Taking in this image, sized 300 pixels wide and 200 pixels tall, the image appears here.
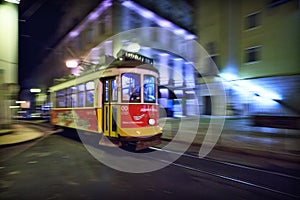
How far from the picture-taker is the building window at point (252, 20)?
2041 cm

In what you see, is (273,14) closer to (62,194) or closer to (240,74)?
(240,74)

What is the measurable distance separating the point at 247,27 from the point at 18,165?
1936 cm

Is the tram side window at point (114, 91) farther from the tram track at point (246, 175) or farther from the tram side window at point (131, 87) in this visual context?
the tram track at point (246, 175)

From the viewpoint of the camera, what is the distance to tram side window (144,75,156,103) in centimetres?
912

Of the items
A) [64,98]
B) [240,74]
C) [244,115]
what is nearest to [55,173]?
[64,98]

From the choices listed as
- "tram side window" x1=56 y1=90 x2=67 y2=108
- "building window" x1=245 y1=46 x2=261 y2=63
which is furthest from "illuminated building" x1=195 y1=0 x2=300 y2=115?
"tram side window" x1=56 y1=90 x2=67 y2=108

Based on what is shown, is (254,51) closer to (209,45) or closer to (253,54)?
(253,54)

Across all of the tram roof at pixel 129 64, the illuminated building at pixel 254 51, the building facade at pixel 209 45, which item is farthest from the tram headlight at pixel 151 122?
the illuminated building at pixel 254 51

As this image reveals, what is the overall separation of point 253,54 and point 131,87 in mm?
14966

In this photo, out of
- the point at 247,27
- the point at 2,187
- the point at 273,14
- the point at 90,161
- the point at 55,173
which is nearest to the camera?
the point at 2,187

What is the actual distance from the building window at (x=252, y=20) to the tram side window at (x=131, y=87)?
15.2m

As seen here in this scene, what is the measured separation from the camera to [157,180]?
19.2 ft

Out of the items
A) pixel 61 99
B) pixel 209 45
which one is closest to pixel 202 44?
pixel 209 45

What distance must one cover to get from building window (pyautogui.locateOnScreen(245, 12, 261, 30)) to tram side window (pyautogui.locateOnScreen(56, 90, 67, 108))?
49.7 feet
